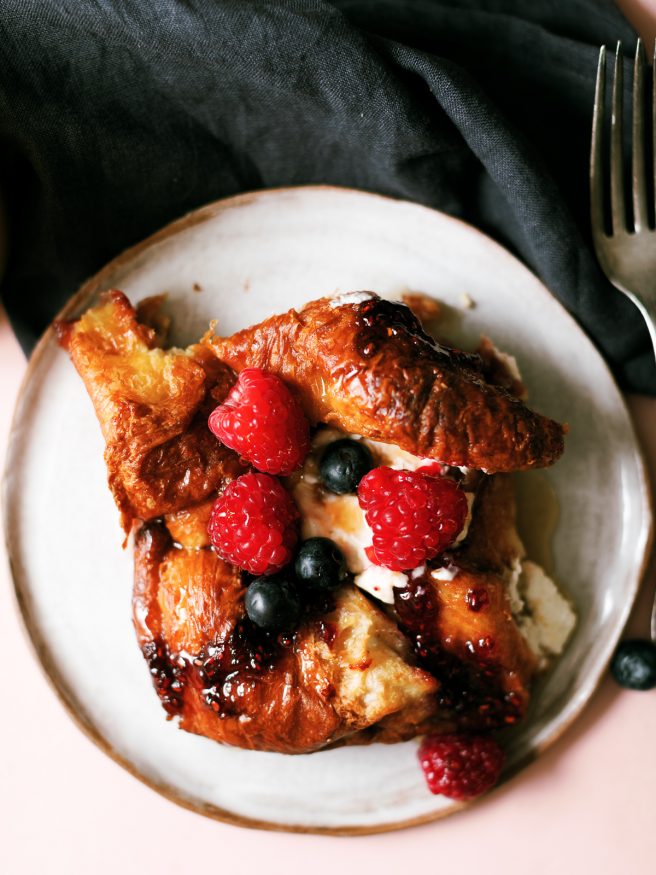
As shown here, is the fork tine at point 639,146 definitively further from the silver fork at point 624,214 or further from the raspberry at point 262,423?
the raspberry at point 262,423

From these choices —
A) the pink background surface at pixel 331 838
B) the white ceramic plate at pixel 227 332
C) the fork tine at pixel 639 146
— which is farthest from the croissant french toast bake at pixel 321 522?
the fork tine at pixel 639 146

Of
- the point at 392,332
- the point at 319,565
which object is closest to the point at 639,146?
the point at 392,332

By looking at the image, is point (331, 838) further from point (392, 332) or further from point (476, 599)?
point (392, 332)

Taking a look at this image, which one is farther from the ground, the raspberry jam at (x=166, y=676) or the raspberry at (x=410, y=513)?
the raspberry at (x=410, y=513)

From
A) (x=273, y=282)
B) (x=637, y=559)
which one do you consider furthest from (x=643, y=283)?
(x=273, y=282)

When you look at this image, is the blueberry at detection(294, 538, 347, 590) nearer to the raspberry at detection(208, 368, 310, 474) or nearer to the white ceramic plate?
the raspberry at detection(208, 368, 310, 474)

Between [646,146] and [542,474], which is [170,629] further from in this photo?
[646,146]
